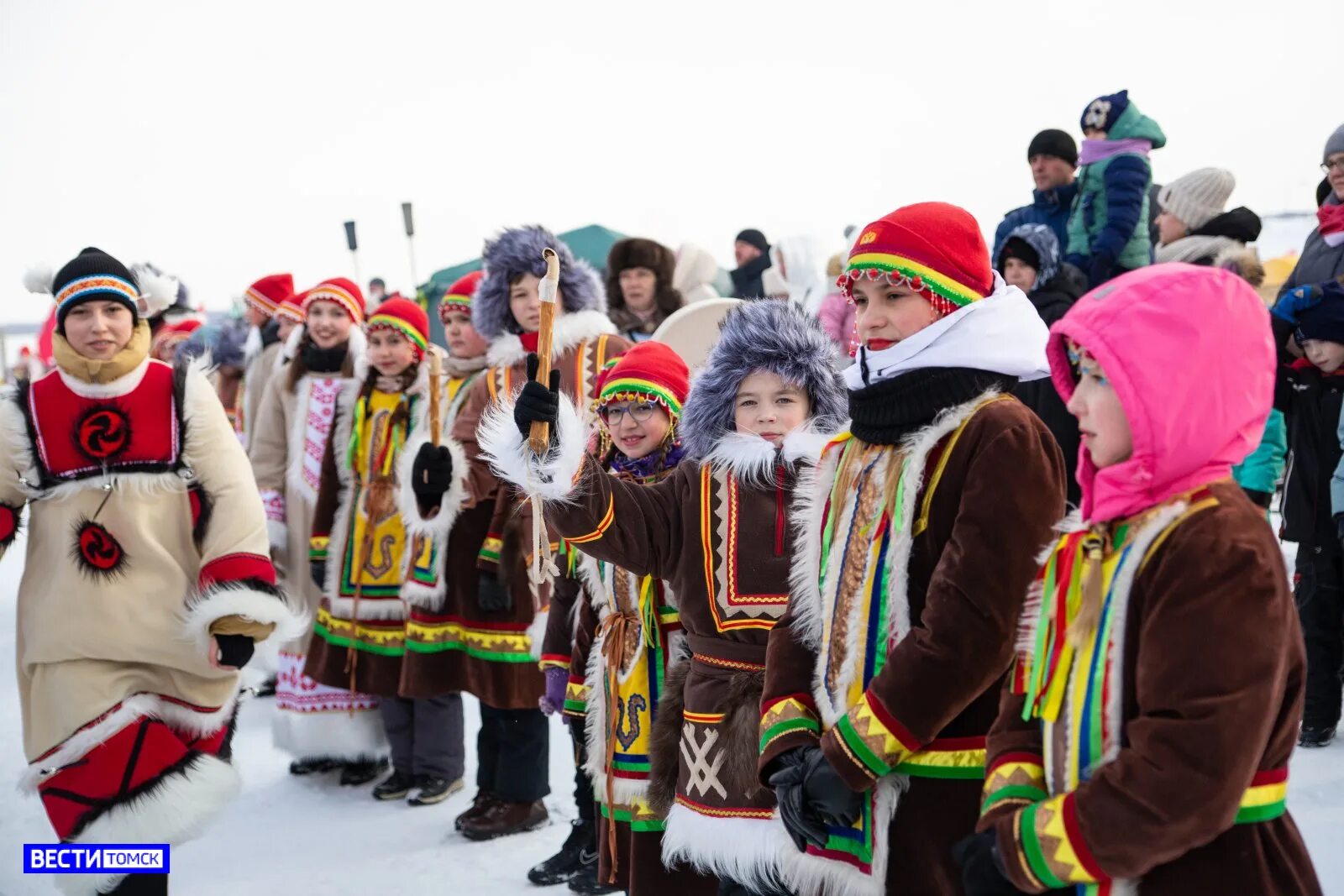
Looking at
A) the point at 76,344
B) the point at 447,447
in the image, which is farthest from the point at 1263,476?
the point at 76,344

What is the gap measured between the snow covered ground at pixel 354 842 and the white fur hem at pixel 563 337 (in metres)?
1.81

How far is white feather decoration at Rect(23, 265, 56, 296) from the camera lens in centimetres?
395

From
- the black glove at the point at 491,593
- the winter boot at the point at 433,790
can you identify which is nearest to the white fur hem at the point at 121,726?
the black glove at the point at 491,593

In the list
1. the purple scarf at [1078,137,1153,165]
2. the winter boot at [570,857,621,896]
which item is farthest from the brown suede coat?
the purple scarf at [1078,137,1153,165]

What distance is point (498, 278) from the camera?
4.77 metres

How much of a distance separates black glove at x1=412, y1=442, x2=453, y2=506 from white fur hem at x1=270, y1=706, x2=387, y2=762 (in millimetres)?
1130

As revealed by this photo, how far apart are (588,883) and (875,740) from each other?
7.33 feet

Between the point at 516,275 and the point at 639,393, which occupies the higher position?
the point at 516,275

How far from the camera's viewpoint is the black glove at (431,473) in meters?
4.68

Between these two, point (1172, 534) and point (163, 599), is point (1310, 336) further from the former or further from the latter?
point (163, 599)

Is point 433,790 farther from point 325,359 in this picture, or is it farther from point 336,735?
point 325,359

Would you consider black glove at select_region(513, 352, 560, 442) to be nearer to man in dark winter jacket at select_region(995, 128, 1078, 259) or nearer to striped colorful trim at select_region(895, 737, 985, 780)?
striped colorful trim at select_region(895, 737, 985, 780)

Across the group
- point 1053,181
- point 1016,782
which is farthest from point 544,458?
point 1053,181

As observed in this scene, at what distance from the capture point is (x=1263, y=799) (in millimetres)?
1575
